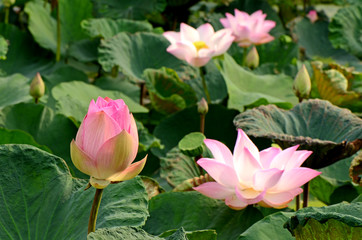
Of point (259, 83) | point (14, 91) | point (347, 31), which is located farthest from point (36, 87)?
point (347, 31)

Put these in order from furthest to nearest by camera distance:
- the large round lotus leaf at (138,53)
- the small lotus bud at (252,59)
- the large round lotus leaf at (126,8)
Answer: the large round lotus leaf at (126,8), the small lotus bud at (252,59), the large round lotus leaf at (138,53)

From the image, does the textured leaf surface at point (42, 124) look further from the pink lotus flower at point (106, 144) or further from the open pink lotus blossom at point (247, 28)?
the open pink lotus blossom at point (247, 28)

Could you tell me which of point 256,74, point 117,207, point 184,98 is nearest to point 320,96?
point 256,74

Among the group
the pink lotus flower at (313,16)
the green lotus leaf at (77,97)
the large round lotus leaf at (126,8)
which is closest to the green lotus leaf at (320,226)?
the green lotus leaf at (77,97)

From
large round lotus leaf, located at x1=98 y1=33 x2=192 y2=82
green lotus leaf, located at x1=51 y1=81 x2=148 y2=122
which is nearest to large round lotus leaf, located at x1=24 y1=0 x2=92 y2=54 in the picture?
large round lotus leaf, located at x1=98 y1=33 x2=192 y2=82

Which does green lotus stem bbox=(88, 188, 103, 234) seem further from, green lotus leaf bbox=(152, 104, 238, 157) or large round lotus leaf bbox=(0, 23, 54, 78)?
large round lotus leaf bbox=(0, 23, 54, 78)

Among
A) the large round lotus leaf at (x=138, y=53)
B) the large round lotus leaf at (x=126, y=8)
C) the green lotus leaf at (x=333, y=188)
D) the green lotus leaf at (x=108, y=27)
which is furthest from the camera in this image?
the large round lotus leaf at (x=126, y=8)

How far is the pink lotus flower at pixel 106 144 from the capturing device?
0.67 metres

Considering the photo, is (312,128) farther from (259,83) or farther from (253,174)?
(259,83)

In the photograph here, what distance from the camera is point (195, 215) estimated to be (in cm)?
101

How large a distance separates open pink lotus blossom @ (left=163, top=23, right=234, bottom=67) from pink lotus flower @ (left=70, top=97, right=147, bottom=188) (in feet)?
3.02

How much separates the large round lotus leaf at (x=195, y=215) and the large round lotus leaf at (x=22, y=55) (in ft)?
4.17

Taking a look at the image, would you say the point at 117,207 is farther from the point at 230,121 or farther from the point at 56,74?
the point at 56,74

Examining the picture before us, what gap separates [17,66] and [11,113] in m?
0.84
